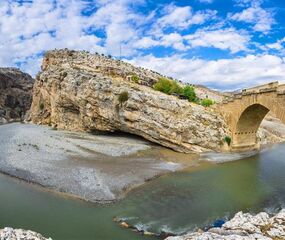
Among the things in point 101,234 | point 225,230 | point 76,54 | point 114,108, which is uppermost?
point 76,54

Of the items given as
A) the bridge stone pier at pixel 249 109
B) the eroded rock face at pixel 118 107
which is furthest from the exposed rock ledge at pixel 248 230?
the eroded rock face at pixel 118 107

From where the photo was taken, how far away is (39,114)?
9425 centimetres

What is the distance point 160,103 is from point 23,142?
24767 millimetres

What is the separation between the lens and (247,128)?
184 feet

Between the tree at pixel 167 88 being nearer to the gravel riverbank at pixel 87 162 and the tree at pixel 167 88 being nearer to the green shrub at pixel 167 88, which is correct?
the green shrub at pixel 167 88

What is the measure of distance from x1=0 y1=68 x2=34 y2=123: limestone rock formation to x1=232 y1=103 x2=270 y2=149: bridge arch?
395 ft

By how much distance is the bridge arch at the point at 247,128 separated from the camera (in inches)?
2019

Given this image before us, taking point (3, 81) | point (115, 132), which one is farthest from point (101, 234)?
point (3, 81)

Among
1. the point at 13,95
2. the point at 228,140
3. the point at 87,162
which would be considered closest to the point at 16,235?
the point at 87,162

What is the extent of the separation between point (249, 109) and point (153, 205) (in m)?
29.0

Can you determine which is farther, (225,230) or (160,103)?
(160,103)

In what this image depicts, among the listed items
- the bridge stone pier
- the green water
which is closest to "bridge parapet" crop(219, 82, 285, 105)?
the bridge stone pier

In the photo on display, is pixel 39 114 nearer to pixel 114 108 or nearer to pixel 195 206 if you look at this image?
pixel 114 108

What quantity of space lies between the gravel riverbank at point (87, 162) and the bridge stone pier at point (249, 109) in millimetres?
11306
